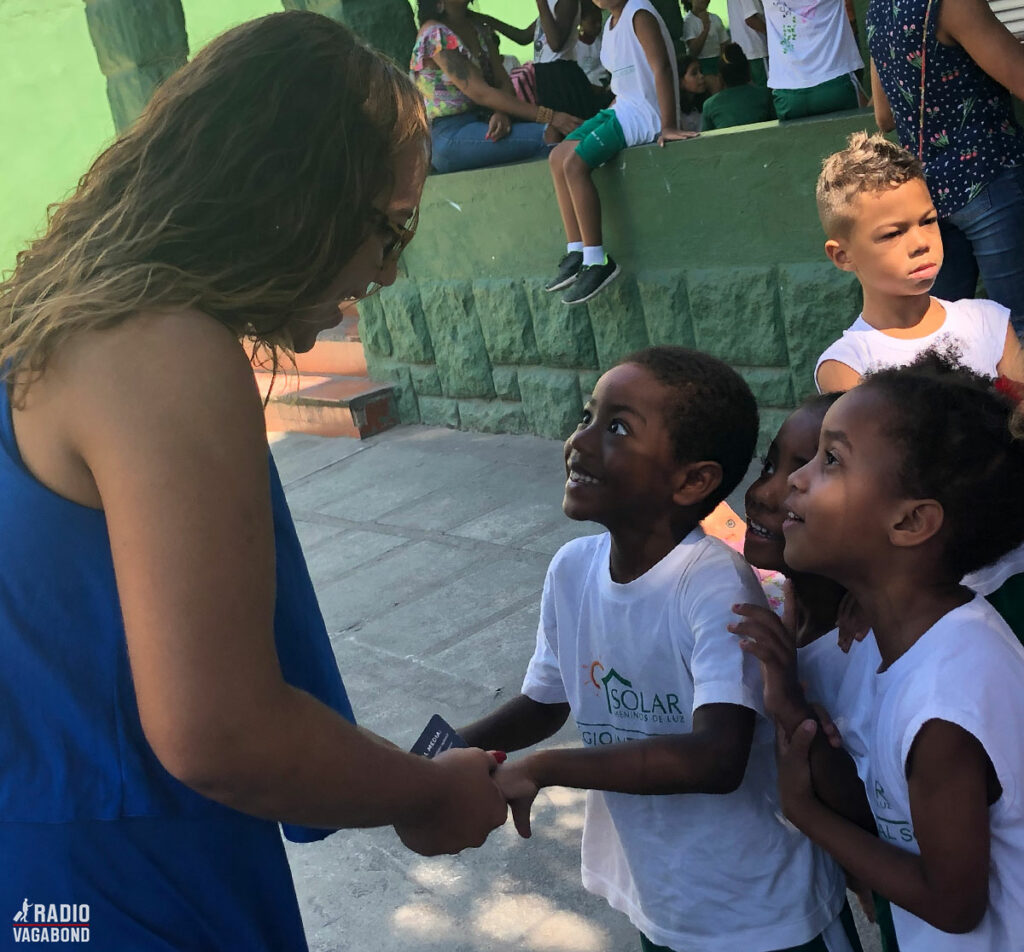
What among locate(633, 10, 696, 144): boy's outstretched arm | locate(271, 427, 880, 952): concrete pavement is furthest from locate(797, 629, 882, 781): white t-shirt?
locate(633, 10, 696, 144): boy's outstretched arm

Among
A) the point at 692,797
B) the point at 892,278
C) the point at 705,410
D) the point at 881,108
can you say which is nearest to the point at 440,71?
the point at 881,108

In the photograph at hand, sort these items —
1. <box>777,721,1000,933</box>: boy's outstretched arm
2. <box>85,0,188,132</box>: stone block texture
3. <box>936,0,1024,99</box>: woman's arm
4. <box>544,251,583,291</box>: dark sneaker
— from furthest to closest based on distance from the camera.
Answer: <box>85,0,188,132</box>: stone block texture
<box>544,251,583,291</box>: dark sneaker
<box>936,0,1024,99</box>: woman's arm
<box>777,721,1000,933</box>: boy's outstretched arm

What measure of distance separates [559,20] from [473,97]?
89 centimetres

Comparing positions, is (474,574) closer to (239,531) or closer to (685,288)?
(685,288)

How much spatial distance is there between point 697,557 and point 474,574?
332 cm

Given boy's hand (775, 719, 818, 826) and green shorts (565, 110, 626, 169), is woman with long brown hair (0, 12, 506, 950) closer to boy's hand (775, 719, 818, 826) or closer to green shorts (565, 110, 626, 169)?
boy's hand (775, 719, 818, 826)

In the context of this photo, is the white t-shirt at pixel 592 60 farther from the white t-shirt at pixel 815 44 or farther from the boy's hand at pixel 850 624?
the boy's hand at pixel 850 624

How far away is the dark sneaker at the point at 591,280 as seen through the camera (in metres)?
6.26

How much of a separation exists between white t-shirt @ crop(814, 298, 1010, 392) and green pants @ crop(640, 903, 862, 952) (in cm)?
133

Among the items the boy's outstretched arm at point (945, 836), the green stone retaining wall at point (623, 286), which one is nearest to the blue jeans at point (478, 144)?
the green stone retaining wall at point (623, 286)

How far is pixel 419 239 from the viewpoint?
25.5 feet

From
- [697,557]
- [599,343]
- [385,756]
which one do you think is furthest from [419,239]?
[385,756]

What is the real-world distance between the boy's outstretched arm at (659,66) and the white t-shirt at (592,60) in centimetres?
156

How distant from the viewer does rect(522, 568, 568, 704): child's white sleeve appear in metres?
2.23
